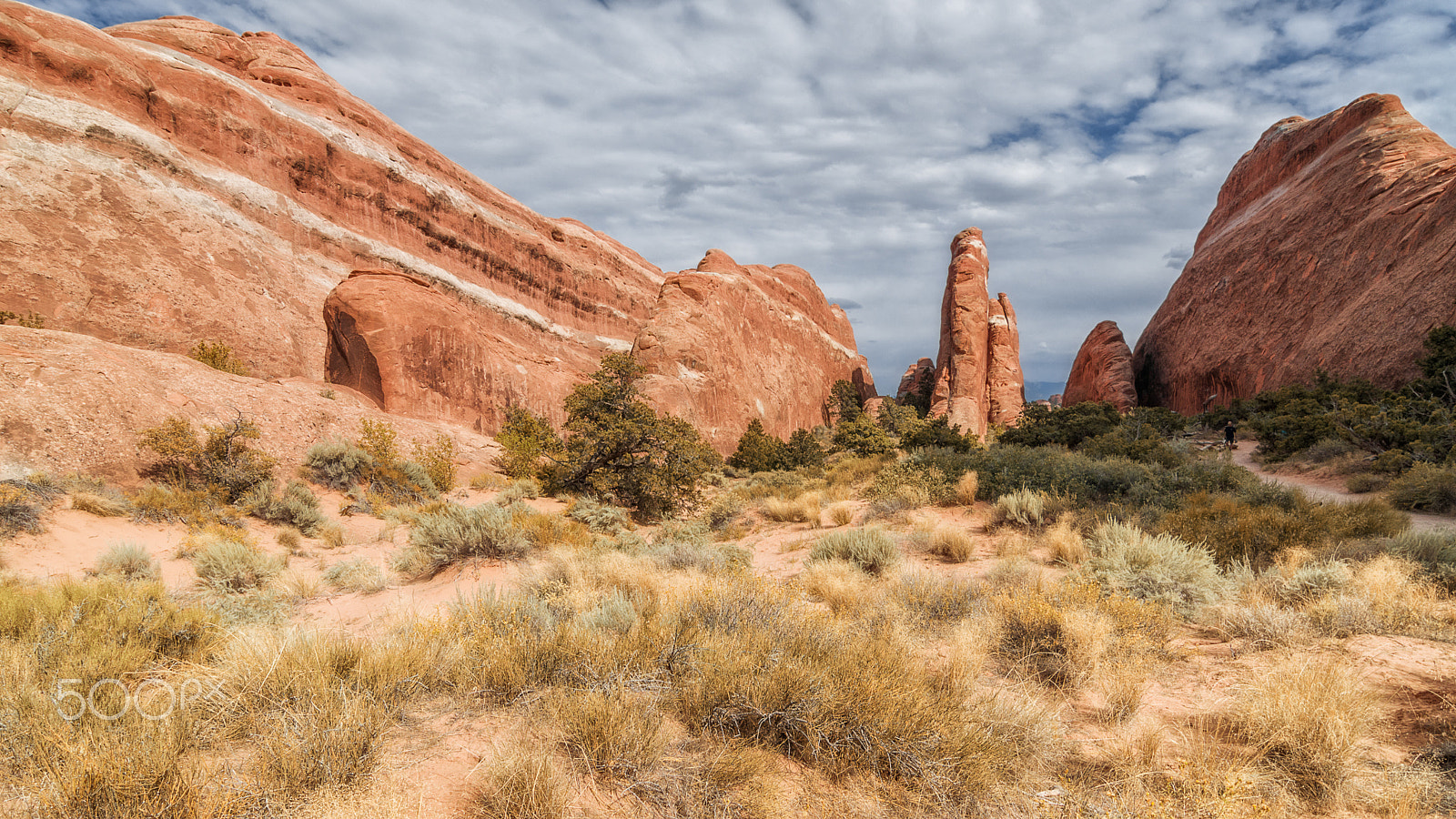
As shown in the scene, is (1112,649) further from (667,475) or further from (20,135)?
(20,135)

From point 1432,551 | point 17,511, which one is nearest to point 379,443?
point 17,511

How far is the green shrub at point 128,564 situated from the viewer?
6922 millimetres

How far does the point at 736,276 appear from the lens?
117 ft

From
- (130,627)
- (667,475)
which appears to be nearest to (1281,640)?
(130,627)

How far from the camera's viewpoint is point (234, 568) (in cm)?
707

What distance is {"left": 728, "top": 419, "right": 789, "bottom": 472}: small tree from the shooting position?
24531 millimetres

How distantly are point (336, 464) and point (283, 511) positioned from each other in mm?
2620

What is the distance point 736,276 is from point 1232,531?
3134 cm

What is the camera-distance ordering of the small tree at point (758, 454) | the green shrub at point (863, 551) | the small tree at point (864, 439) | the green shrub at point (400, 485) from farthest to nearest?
the small tree at point (758, 454)
the small tree at point (864, 439)
the green shrub at point (400, 485)
the green shrub at point (863, 551)

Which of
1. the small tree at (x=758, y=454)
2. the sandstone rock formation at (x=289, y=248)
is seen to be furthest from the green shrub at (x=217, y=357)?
the small tree at (x=758, y=454)

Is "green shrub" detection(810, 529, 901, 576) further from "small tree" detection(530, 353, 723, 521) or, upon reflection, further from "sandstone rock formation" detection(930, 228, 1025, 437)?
"sandstone rock formation" detection(930, 228, 1025, 437)

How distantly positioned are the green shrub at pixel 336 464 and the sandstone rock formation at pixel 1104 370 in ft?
123

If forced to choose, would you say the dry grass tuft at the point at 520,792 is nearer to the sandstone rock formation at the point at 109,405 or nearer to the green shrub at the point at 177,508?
the green shrub at the point at 177,508

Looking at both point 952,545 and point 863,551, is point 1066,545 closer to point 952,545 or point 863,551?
point 952,545
